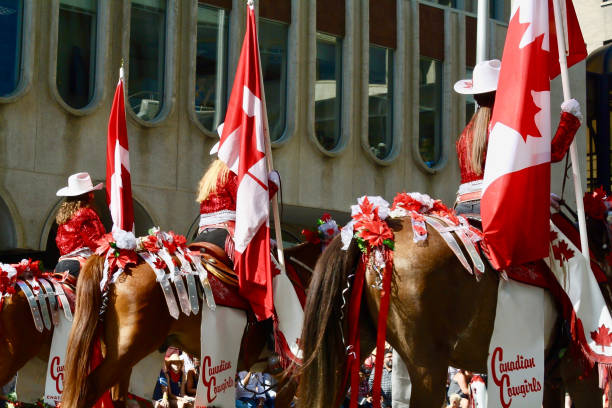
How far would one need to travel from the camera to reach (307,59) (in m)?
21.6

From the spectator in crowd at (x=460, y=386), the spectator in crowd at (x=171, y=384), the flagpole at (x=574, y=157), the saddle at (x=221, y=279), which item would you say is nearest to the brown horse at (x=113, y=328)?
the saddle at (x=221, y=279)

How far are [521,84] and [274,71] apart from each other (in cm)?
1501

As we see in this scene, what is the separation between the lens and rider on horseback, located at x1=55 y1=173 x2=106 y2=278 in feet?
32.4

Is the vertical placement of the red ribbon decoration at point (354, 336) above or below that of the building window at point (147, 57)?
below

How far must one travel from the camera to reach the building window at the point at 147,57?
19.1 meters

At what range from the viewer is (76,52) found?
18406mm

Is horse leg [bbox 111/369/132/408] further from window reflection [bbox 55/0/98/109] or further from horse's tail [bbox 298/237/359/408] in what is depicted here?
window reflection [bbox 55/0/98/109]

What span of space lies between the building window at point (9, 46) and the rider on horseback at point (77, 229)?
8.12 meters

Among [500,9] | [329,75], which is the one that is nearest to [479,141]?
[329,75]

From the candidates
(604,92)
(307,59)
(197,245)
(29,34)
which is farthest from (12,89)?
(604,92)

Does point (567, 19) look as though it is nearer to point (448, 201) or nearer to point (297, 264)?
point (297, 264)

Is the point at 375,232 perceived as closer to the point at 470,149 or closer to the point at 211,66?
the point at 470,149

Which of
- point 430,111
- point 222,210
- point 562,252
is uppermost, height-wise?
point 430,111

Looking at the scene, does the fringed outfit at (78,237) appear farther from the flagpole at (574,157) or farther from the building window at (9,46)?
the building window at (9,46)
